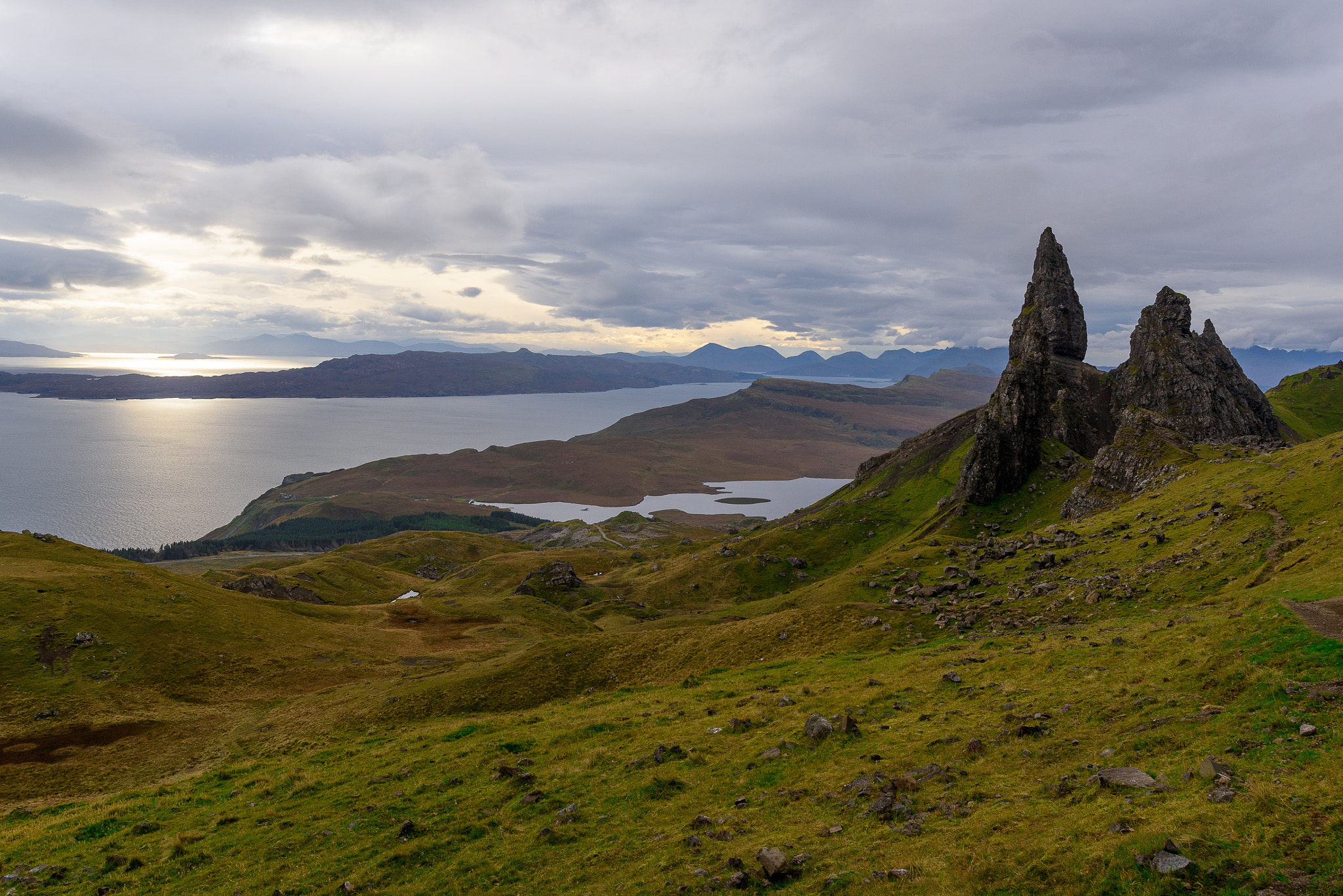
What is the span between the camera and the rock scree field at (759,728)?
17.6 meters

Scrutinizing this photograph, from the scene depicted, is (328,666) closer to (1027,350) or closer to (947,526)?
(947,526)

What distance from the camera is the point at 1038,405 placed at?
129750 millimetres

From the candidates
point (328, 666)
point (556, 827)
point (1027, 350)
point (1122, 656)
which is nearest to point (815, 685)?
point (1122, 656)

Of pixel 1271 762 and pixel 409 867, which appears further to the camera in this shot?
pixel 409 867

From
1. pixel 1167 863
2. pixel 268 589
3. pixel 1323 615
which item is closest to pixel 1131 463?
pixel 1323 615

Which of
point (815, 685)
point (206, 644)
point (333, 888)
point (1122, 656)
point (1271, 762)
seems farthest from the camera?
point (206, 644)

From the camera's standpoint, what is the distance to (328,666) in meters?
66.4

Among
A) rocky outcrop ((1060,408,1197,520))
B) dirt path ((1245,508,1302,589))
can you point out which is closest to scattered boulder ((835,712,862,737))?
dirt path ((1245,508,1302,589))

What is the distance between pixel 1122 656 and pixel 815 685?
612 inches

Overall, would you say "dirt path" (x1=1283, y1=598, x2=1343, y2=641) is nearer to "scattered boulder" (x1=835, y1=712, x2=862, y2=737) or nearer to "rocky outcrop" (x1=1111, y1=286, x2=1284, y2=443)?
"scattered boulder" (x1=835, y1=712, x2=862, y2=737)

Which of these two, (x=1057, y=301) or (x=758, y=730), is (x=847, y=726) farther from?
(x=1057, y=301)

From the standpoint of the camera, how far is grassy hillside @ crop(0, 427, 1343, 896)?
17656mm

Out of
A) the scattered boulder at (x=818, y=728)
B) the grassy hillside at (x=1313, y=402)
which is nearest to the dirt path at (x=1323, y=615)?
the scattered boulder at (x=818, y=728)

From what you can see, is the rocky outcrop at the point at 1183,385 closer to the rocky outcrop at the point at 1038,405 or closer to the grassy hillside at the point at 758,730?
the rocky outcrop at the point at 1038,405
